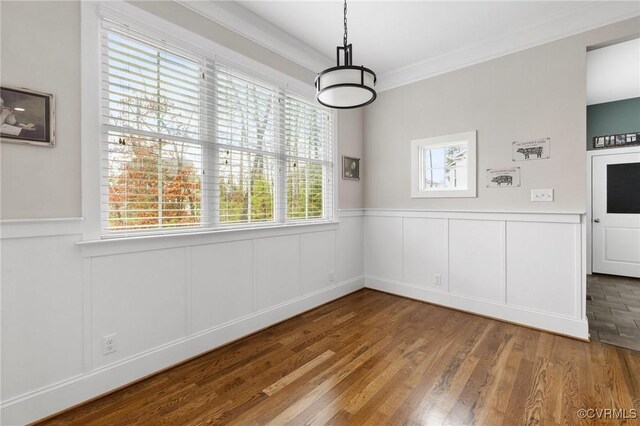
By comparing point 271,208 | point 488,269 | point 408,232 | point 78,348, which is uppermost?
point 271,208

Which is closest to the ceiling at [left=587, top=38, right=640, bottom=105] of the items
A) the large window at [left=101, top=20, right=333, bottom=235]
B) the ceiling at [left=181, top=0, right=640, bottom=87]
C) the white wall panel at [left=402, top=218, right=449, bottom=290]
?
the ceiling at [left=181, top=0, right=640, bottom=87]

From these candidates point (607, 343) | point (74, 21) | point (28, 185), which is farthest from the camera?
point (607, 343)

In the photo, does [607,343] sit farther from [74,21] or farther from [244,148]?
[74,21]

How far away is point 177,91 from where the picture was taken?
238 cm

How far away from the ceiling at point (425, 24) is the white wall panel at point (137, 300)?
6.92 feet

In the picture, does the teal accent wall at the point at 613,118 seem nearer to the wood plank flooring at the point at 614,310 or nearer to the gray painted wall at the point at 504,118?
the wood plank flooring at the point at 614,310

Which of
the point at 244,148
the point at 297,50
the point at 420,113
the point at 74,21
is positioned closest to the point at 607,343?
the point at 420,113

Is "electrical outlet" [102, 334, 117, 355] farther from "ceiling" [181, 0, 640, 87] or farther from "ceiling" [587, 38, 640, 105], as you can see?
"ceiling" [587, 38, 640, 105]

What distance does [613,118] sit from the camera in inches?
197

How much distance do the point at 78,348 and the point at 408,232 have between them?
346cm

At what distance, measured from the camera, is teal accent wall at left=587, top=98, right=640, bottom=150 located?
4.83 meters

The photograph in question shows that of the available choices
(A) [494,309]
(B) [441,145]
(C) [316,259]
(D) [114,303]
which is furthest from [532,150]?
(D) [114,303]

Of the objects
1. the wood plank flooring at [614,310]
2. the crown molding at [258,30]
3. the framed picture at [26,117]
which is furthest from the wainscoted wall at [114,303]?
the wood plank flooring at [614,310]

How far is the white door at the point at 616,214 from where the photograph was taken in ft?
15.8
